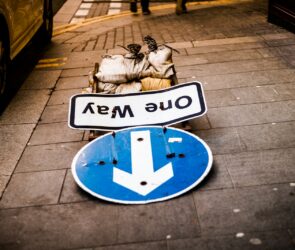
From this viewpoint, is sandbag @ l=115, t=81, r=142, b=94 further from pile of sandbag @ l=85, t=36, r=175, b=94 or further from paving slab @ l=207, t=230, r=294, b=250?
paving slab @ l=207, t=230, r=294, b=250

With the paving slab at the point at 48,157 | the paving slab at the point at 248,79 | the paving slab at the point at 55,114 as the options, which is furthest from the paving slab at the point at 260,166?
the paving slab at the point at 55,114

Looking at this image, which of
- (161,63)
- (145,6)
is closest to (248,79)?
(161,63)

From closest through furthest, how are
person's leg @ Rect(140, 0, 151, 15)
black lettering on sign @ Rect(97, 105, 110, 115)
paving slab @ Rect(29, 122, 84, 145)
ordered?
black lettering on sign @ Rect(97, 105, 110, 115)
paving slab @ Rect(29, 122, 84, 145)
person's leg @ Rect(140, 0, 151, 15)

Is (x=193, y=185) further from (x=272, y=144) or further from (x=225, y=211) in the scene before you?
(x=272, y=144)

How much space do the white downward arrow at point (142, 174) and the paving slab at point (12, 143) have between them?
122 centimetres

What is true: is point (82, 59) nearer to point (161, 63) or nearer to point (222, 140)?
point (161, 63)

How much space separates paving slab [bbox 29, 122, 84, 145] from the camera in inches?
185

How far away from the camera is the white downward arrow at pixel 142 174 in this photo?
359 cm

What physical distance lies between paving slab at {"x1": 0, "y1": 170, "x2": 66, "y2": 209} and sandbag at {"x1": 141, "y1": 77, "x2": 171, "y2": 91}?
5.29ft

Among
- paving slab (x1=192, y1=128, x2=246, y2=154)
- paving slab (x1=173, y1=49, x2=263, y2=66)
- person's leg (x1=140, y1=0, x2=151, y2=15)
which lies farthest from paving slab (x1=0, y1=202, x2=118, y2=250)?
person's leg (x1=140, y1=0, x2=151, y2=15)

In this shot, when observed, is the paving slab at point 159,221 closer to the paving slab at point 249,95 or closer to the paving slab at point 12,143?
the paving slab at point 12,143

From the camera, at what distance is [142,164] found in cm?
383

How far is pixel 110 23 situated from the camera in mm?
10578

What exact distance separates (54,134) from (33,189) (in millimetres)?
1138
